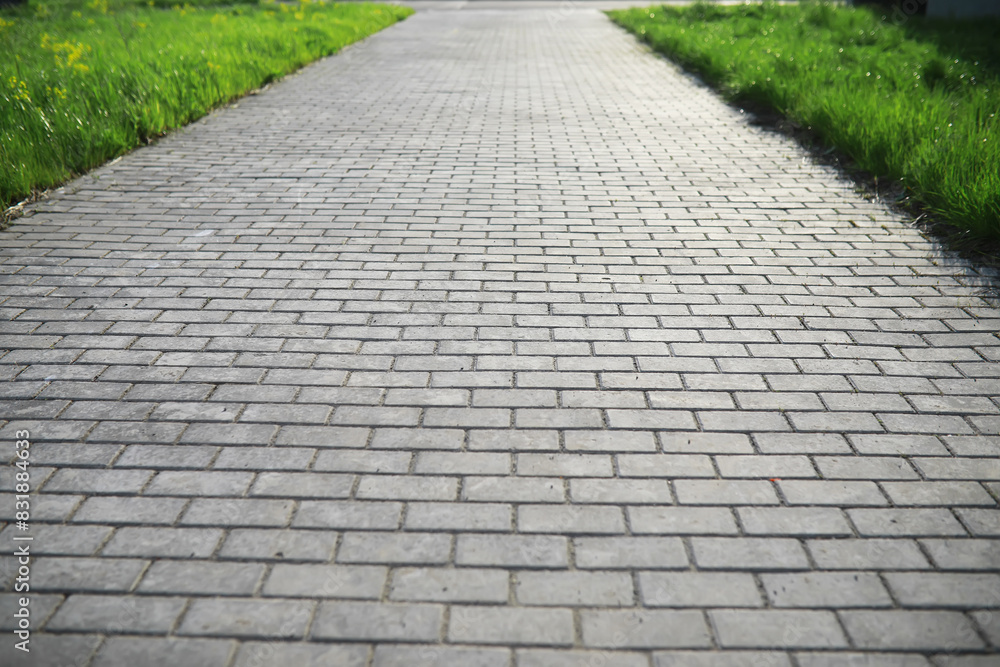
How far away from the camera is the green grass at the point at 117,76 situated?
258 inches

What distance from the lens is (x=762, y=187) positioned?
6.35 meters

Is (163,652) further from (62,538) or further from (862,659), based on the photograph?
(862,659)

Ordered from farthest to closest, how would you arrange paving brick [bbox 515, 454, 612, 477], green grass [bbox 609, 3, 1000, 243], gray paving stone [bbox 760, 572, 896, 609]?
green grass [bbox 609, 3, 1000, 243]
paving brick [bbox 515, 454, 612, 477]
gray paving stone [bbox 760, 572, 896, 609]

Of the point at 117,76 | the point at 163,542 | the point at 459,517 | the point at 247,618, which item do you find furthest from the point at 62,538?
the point at 117,76

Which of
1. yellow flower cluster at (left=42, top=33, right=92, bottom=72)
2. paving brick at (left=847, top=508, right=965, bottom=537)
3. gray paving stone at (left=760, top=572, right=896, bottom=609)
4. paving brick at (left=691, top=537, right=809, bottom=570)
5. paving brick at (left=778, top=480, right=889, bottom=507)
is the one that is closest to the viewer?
gray paving stone at (left=760, top=572, right=896, bottom=609)

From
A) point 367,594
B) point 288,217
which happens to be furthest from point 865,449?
point 288,217

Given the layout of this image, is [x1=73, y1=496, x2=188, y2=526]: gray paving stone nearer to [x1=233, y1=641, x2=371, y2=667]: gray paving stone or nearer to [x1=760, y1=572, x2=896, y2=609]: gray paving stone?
[x1=233, y1=641, x2=371, y2=667]: gray paving stone

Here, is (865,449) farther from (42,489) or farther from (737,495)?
(42,489)

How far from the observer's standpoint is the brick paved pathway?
2.19 metres

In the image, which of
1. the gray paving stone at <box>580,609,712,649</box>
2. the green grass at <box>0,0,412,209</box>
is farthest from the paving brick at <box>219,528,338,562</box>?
the green grass at <box>0,0,412,209</box>

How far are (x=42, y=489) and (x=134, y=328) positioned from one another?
4.58 feet

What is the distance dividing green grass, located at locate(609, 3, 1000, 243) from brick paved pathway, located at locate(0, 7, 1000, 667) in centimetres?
52

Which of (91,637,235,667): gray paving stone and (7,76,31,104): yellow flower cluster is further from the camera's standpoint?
(7,76,31,104): yellow flower cluster

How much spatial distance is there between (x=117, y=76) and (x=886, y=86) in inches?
368
